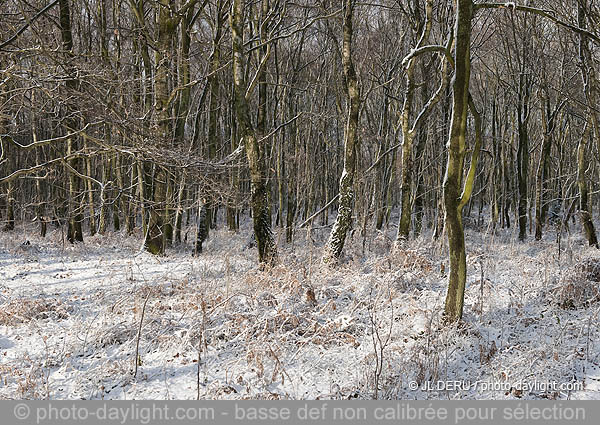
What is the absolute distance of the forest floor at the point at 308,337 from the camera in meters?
3.79

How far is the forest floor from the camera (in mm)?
3793

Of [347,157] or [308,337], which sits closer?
[308,337]

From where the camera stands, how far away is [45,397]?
3744mm

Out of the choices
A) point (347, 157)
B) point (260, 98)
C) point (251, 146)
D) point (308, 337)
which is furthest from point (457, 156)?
point (260, 98)

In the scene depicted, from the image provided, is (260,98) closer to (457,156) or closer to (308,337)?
(457,156)

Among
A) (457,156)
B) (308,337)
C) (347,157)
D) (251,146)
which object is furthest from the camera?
(347,157)

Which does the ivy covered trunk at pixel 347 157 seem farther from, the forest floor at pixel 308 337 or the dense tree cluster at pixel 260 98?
the forest floor at pixel 308 337

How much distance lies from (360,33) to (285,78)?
12.7ft

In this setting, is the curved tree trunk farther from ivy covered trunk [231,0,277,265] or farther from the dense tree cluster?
ivy covered trunk [231,0,277,265]

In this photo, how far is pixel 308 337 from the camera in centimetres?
466

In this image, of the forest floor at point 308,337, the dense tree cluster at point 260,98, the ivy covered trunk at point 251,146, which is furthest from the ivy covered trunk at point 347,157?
the ivy covered trunk at point 251,146

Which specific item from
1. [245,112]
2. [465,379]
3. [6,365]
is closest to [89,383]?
[6,365]

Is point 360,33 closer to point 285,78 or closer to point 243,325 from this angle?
point 285,78

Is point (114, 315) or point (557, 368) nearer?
point (557, 368)
